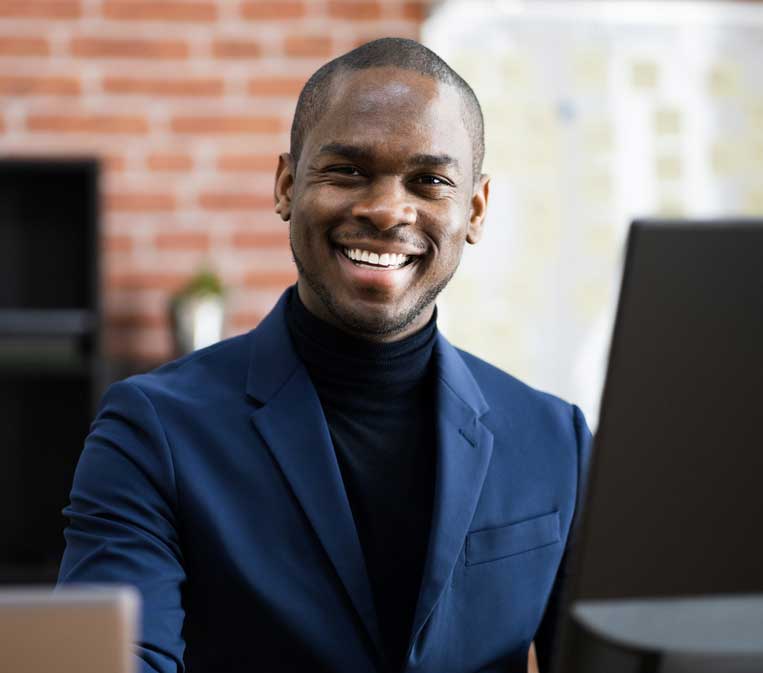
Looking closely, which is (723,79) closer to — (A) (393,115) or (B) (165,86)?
(B) (165,86)

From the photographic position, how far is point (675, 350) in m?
0.72

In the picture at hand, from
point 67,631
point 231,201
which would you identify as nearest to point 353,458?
point 67,631

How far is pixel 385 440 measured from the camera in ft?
4.66

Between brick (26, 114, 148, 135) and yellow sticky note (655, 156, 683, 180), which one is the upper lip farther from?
yellow sticky note (655, 156, 683, 180)

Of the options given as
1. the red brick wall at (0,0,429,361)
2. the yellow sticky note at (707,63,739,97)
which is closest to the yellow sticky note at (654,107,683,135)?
the yellow sticky note at (707,63,739,97)

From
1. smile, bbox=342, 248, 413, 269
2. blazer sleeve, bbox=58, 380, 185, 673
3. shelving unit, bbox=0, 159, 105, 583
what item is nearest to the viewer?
blazer sleeve, bbox=58, 380, 185, 673

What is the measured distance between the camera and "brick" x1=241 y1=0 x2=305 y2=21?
12.3 feet

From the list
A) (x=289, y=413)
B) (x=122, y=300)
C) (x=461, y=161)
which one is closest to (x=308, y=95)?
(x=461, y=161)

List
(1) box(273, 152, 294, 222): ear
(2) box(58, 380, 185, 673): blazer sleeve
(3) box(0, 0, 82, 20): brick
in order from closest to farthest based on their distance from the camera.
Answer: (2) box(58, 380, 185, 673): blazer sleeve, (1) box(273, 152, 294, 222): ear, (3) box(0, 0, 82, 20): brick

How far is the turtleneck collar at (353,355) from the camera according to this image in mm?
1447

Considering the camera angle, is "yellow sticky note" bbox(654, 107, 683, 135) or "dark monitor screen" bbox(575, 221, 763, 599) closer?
"dark monitor screen" bbox(575, 221, 763, 599)

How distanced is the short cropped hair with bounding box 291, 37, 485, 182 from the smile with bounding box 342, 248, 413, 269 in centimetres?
17

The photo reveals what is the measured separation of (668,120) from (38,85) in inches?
79.7

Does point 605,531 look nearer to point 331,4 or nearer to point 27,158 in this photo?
point 27,158
